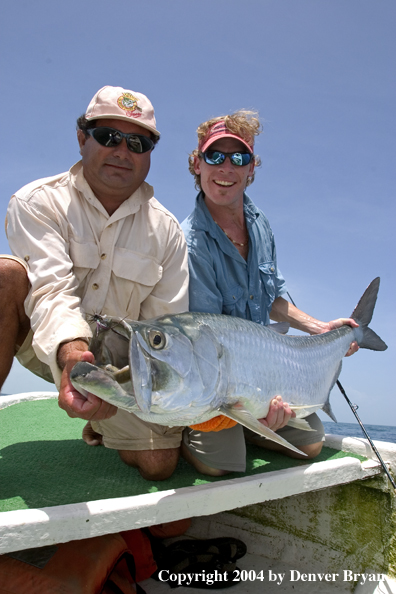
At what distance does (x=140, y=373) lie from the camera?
6.78 ft

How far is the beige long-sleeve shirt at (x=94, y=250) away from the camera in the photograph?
3059 mm

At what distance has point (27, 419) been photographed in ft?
15.6

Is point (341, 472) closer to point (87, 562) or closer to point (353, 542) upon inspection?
point (353, 542)

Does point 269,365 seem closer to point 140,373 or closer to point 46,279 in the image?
point 140,373

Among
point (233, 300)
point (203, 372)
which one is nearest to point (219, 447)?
point (203, 372)

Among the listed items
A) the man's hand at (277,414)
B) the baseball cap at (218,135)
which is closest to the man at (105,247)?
the baseball cap at (218,135)

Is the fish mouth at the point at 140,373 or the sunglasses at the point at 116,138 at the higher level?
the sunglasses at the point at 116,138

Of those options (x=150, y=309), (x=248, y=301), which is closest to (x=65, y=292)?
(x=150, y=309)

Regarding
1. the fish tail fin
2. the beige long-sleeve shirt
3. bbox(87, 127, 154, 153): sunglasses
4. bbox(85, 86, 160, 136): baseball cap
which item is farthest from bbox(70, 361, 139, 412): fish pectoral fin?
the fish tail fin

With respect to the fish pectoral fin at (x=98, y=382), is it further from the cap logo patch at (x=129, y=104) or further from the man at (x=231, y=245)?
the cap logo patch at (x=129, y=104)

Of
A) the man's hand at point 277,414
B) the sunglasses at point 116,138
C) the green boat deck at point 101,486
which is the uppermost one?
the sunglasses at point 116,138

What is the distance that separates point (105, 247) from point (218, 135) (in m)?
1.56

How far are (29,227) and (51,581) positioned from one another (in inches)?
83.4

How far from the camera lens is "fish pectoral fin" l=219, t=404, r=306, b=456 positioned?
250 cm
